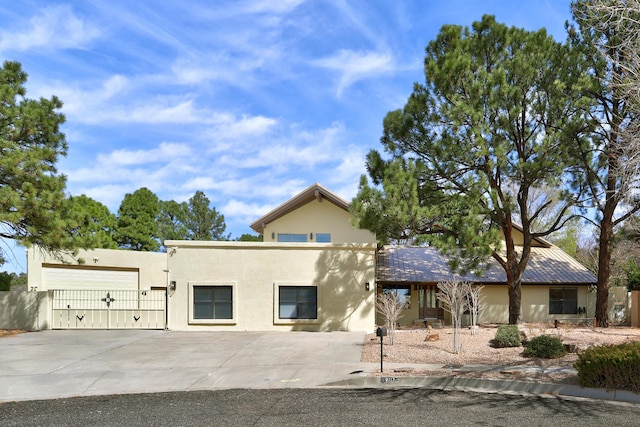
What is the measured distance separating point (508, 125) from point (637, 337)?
28.1 ft

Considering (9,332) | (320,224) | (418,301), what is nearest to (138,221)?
(320,224)

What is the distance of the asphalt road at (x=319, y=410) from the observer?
29.3 feet

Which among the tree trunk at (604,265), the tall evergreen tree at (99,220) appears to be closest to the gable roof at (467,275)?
the tree trunk at (604,265)

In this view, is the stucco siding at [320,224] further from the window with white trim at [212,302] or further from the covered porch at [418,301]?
the window with white trim at [212,302]

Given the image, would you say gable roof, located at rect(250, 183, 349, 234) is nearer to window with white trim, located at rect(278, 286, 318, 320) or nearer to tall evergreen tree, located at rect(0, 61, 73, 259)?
window with white trim, located at rect(278, 286, 318, 320)

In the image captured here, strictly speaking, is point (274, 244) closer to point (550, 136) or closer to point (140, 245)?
point (550, 136)

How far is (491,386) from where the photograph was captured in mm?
11625

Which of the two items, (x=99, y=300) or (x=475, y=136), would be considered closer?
(x=475, y=136)

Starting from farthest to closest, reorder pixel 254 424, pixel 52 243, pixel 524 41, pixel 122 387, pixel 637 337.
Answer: pixel 524 41 < pixel 52 243 < pixel 637 337 < pixel 122 387 < pixel 254 424

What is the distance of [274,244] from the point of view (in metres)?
23.2

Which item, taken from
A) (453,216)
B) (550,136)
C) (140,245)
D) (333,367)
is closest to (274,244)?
(453,216)

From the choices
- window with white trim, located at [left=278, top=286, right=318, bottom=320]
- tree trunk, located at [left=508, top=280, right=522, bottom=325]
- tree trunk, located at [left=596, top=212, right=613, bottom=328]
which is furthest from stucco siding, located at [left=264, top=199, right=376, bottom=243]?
tree trunk, located at [left=596, top=212, right=613, bottom=328]

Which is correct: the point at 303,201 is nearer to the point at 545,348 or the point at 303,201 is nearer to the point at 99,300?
the point at 99,300

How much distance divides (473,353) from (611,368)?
5491 millimetres
